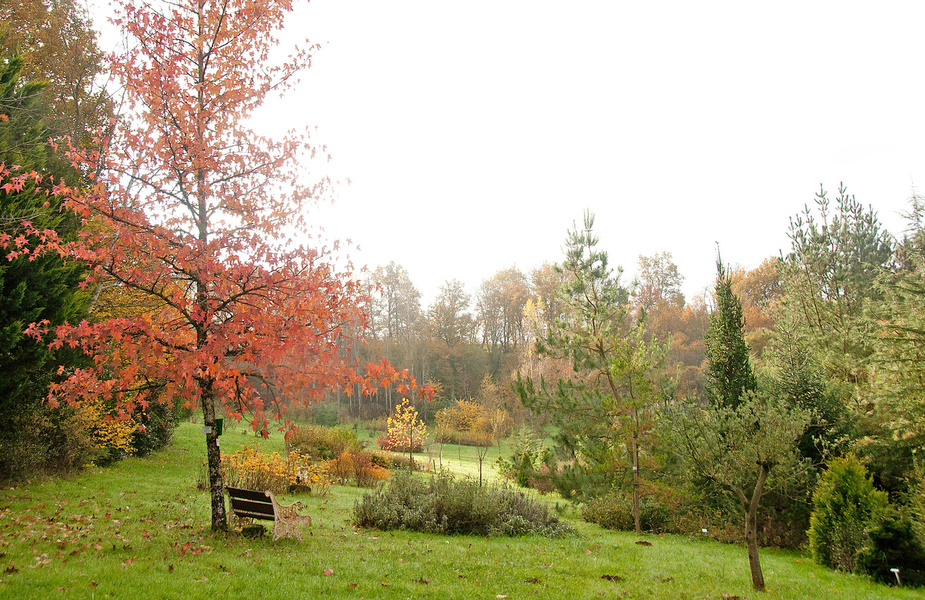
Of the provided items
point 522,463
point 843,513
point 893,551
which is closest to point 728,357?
point 843,513

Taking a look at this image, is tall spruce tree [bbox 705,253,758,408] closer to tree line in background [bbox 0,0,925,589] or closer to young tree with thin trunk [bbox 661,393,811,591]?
tree line in background [bbox 0,0,925,589]

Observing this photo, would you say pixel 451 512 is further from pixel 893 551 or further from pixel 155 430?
pixel 155 430

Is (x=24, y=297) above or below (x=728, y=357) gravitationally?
above

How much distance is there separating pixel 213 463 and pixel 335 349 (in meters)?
2.91

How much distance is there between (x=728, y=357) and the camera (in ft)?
45.4

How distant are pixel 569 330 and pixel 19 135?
1439 centimetres

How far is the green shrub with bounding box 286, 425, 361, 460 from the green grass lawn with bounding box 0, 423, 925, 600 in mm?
8596

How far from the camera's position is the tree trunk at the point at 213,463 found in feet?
23.2

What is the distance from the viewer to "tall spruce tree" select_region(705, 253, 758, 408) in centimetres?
1359

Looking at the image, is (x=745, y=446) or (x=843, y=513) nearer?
(x=745, y=446)

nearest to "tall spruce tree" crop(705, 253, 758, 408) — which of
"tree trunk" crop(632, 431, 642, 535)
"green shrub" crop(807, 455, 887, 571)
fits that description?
"tree trunk" crop(632, 431, 642, 535)

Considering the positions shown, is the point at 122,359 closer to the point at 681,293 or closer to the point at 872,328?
the point at 872,328

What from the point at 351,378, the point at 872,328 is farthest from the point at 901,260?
the point at 351,378

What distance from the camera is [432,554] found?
713 cm
